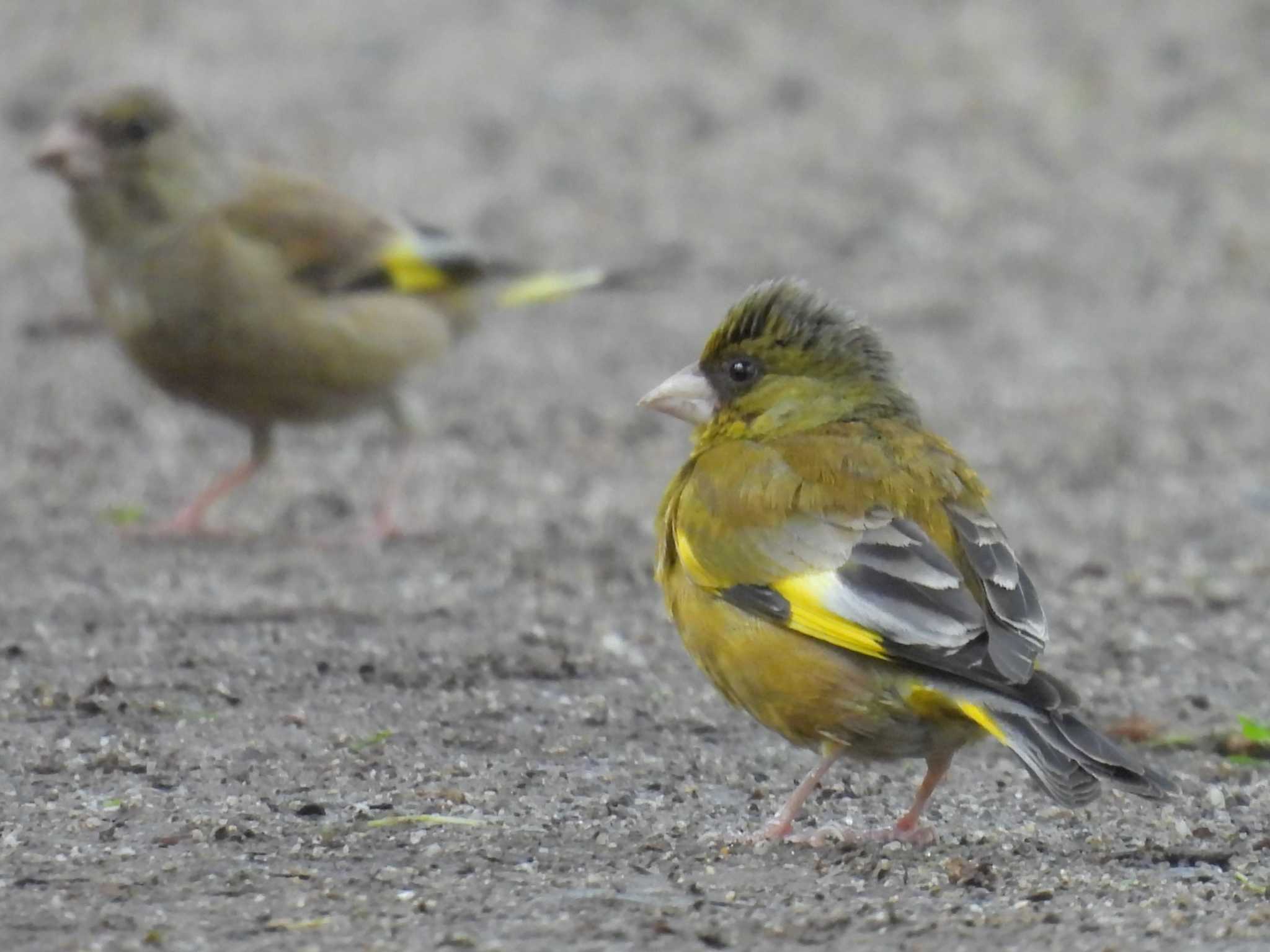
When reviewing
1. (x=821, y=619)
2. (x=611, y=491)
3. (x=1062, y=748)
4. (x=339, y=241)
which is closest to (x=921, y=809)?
(x=821, y=619)

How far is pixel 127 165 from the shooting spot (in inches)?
362

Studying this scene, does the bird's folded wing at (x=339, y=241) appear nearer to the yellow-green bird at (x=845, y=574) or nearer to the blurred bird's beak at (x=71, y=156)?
the blurred bird's beak at (x=71, y=156)

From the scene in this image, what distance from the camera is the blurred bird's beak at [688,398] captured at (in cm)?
564

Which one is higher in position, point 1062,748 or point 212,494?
point 1062,748

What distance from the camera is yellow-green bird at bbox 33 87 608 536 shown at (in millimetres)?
8859

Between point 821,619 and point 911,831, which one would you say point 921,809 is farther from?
point 821,619

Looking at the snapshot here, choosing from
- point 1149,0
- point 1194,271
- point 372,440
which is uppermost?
point 1149,0

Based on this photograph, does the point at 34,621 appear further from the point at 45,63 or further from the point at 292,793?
the point at 45,63

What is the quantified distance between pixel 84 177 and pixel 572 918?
5.71 meters

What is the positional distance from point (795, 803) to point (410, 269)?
510cm

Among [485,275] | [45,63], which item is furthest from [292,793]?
[45,63]

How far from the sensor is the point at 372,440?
10711 millimetres

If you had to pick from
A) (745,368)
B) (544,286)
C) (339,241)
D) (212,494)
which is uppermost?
(745,368)

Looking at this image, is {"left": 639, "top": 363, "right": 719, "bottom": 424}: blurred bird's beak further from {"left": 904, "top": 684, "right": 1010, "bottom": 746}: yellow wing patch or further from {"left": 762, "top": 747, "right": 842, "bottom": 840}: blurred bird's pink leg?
{"left": 904, "top": 684, "right": 1010, "bottom": 746}: yellow wing patch
